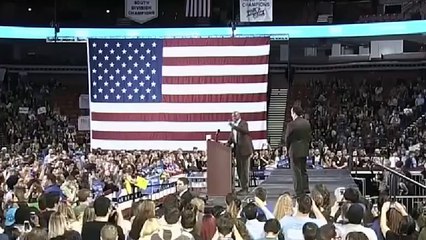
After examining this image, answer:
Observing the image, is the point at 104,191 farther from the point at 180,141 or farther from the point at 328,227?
the point at 328,227

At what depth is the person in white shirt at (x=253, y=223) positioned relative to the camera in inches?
288

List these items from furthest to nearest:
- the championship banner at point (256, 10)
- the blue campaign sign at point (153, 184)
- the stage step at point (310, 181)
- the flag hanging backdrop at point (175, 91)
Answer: the championship banner at point (256, 10)
the flag hanging backdrop at point (175, 91)
the blue campaign sign at point (153, 184)
the stage step at point (310, 181)

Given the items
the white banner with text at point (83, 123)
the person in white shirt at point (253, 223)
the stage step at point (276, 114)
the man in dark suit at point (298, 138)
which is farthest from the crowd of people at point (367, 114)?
the person in white shirt at point (253, 223)

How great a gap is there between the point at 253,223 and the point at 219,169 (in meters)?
6.17

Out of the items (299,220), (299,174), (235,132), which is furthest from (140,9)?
(299,220)

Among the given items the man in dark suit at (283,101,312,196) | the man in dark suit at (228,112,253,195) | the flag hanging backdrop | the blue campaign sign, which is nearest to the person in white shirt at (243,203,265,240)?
the man in dark suit at (283,101,312,196)

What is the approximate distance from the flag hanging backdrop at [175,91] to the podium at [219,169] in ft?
17.8

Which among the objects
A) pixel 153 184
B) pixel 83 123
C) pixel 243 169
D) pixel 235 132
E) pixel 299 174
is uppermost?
pixel 235 132

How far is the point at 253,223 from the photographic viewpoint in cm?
752

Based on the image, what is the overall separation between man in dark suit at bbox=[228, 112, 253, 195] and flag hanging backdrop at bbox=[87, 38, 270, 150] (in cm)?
505

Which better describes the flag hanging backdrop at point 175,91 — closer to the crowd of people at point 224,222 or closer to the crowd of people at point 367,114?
the crowd of people at point 367,114

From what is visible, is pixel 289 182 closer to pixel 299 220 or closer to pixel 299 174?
pixel 299 174

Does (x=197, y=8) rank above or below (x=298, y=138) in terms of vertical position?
above

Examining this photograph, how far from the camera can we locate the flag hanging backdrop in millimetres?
19625
